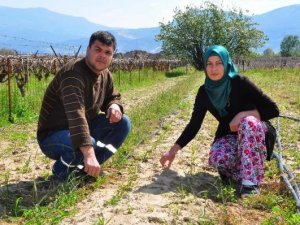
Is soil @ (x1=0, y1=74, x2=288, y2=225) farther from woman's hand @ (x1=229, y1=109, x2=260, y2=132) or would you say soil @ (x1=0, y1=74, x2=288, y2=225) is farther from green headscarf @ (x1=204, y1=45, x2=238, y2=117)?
green headscarf @ (x1=204, y1=45, x2=238, y2=117)

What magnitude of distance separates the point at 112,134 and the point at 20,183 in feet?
3.11

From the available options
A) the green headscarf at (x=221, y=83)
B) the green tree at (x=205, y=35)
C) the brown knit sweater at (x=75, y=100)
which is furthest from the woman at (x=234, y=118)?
the green tree at (x=205, y=35)

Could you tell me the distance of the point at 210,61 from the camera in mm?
3639

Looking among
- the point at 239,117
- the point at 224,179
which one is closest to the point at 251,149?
the point at 239,117

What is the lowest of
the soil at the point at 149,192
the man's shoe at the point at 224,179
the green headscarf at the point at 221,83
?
the soil at the point at 149,192

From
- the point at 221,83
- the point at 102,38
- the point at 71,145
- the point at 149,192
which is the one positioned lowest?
the point at 149,192

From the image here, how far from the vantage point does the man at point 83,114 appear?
3.21 m

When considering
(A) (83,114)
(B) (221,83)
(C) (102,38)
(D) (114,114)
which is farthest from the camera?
(D) (114,114)

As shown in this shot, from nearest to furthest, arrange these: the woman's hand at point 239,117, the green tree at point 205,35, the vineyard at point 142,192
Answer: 1. the vineyard at point 142,192
2. the woman's hand at point 239,117
3. the green tree at point 205,35

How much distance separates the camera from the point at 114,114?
12.6 feet

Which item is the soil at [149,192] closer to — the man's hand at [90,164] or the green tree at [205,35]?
the man's hand at [90,164]

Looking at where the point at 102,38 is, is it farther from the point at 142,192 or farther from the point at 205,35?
the point at 205,35

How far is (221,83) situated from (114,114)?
986 millimetres

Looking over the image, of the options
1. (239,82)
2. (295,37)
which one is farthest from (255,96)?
(295,37)
